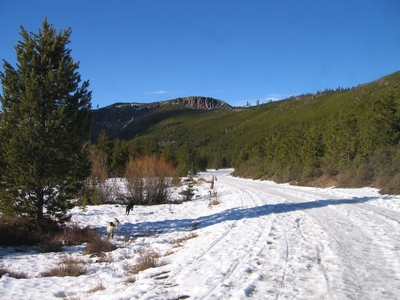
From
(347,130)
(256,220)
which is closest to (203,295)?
(256,220)

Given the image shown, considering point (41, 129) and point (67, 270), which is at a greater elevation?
point (41, 129)

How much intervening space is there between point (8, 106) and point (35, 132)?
4.42ft

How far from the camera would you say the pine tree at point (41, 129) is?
10297 mm

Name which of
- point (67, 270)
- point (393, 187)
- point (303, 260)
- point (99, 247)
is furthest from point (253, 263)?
point (393, 187)

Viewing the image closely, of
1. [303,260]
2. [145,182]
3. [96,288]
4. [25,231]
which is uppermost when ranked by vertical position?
[145,182]

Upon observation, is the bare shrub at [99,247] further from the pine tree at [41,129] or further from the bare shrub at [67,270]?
the pine tree at [41,129]

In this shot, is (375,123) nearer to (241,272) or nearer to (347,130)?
(347,130)

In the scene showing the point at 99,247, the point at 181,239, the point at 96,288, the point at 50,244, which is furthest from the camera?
the point at 181,239

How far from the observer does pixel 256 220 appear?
435 inches

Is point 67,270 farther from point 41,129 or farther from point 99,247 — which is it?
point 41,129

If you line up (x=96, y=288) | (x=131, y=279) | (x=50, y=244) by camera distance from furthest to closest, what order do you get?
(x=50, y=244) < (x=131, y=279) < (x=96, y=288)

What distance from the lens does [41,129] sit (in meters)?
10.5

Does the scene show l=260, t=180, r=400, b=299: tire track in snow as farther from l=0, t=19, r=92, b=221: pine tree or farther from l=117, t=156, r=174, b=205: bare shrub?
l=117, t=156, r=174, b=205: bare shrub

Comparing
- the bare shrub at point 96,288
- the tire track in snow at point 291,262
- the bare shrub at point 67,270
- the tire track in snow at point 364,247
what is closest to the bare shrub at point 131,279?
the bare shrub at point 96,288
